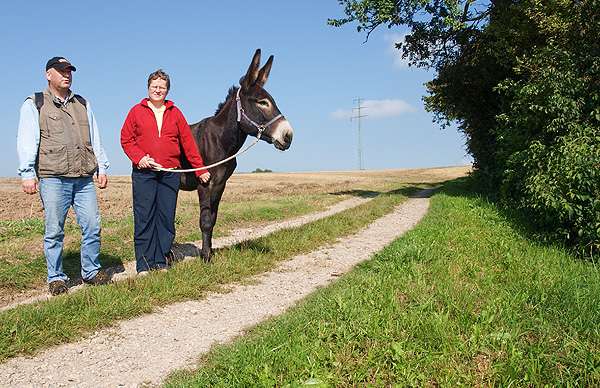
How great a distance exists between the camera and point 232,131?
523 centimetres

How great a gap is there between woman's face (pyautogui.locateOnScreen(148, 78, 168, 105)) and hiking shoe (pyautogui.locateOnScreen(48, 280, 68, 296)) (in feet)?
8.03

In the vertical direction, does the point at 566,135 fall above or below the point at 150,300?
above

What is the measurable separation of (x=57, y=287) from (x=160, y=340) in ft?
6.48

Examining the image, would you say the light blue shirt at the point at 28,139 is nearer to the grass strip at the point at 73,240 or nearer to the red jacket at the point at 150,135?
the red jacket at the point at 150,135

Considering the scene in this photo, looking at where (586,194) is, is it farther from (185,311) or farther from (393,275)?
(185,311)

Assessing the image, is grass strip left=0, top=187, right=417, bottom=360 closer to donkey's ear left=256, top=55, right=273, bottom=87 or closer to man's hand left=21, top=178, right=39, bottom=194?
man's hand left=21, top=178, right=39, bottom=194

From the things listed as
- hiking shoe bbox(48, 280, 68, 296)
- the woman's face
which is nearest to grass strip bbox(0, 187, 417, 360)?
hiking shoe bbox(48, 280, 68, 296)

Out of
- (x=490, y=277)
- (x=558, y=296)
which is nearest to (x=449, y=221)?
(x=490, y=277)

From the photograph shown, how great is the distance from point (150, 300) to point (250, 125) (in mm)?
2525

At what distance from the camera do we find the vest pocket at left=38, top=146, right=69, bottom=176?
4.18 m

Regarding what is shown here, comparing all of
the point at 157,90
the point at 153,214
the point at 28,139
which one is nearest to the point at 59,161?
the point at 28,139

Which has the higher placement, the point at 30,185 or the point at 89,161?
the point at 89,161

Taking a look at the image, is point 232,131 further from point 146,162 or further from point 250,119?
point 146,162

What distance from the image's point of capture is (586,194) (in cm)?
542
